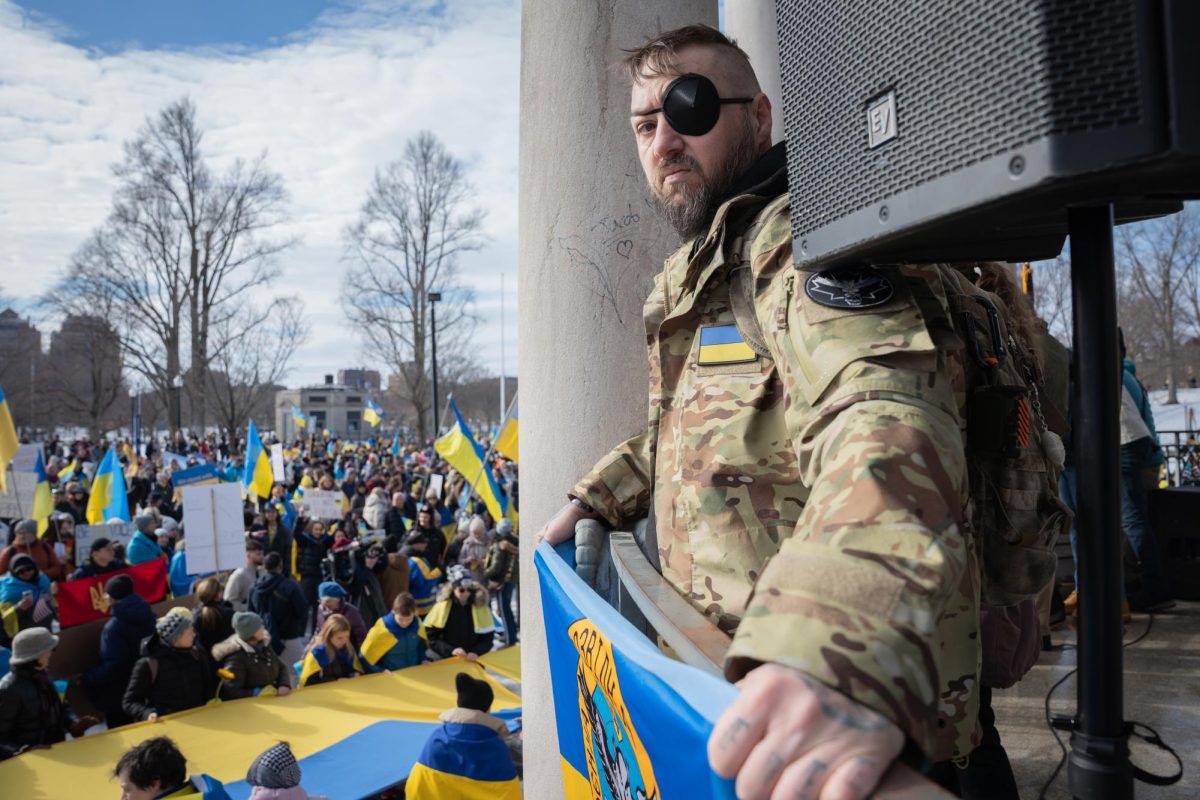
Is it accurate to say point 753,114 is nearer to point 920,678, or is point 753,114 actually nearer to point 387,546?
point 920,678

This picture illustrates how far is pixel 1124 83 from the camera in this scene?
0.84 m

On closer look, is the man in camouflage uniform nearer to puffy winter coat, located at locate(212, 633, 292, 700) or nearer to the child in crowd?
puffy winter coat, located at locate(212, 633, 292, 700)

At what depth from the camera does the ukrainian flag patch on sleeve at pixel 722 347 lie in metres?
1.74

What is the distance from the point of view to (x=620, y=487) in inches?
95.1

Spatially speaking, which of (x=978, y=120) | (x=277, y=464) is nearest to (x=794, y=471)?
(x=978, y=120)

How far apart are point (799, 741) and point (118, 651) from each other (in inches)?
325

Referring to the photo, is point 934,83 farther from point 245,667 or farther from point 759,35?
point 245,667

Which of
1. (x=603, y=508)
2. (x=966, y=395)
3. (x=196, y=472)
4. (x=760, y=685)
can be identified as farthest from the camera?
(x=196, y=472)

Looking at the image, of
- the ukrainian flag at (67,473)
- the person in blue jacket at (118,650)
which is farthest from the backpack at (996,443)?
the ukrainian flag at (67,473)

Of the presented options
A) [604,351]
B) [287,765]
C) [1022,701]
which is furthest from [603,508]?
[287,765]

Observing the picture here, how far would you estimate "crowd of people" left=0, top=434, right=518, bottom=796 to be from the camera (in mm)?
7121

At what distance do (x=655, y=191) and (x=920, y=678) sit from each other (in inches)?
56.3

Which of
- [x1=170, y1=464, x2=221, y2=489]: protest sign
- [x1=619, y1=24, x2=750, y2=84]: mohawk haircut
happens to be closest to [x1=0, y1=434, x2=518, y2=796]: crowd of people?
[x1=170, y1=464, x2=221, y2=489]: protest sign

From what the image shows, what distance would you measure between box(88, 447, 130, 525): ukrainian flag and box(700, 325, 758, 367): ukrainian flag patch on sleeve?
13.7m
